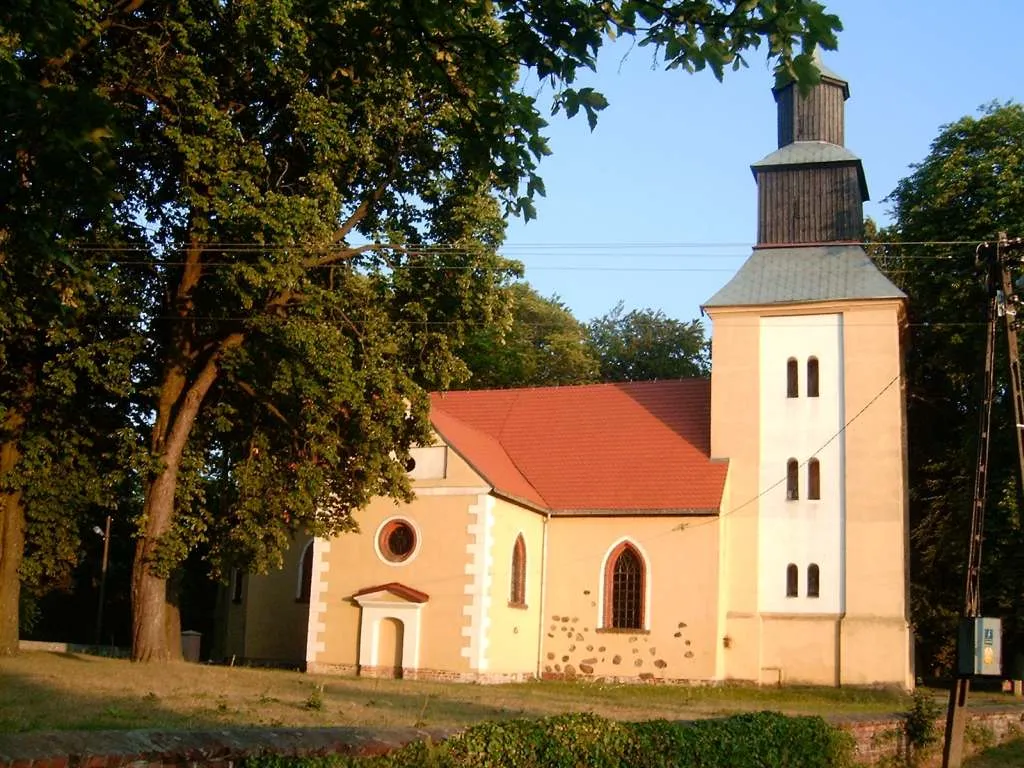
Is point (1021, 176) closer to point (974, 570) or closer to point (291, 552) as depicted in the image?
point (974, 570)

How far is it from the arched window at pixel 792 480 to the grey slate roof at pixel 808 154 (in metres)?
7.75

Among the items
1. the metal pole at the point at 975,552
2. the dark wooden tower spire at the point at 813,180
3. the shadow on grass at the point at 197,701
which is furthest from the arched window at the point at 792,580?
the metal pole at the point at 975,552

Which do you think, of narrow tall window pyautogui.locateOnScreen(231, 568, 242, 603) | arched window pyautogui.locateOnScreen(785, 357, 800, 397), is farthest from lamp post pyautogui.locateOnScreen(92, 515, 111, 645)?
arched window pyautogui.locateOnScreen(785, 357, 800, 397)

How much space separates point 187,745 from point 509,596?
2146 cm

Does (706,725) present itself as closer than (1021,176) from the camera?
Yes

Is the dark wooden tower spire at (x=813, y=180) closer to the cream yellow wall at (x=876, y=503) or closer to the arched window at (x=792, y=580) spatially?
the cream yellow wall at (x=876, y=503)

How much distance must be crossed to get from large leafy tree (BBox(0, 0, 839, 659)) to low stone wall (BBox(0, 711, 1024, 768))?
32.8 feet

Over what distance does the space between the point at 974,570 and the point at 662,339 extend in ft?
104

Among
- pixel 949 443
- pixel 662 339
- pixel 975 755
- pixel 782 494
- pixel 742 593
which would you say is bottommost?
pixel 975 755

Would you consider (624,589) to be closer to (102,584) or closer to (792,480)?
(792,480)

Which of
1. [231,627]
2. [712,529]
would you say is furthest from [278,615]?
[712,529]

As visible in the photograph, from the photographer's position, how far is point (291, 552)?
3192cm

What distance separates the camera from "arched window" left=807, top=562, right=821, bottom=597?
95.6ft

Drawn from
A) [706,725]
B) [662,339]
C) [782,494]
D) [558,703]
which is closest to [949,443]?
[782,494]
